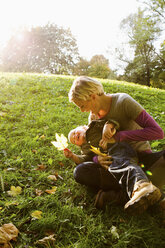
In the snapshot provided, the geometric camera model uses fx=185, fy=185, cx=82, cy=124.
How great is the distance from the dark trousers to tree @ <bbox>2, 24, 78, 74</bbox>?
2173 centimetres

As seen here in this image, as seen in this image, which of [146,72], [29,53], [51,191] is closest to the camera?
[51,191]

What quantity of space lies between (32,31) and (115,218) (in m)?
24.7

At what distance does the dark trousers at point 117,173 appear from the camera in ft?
4.59

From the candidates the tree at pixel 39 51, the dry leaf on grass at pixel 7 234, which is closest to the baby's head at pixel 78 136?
the dry leaf on grass at pixel 7 234

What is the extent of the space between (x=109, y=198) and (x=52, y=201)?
56 centimetres

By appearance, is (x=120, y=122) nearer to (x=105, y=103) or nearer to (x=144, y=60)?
(x=105, y=103)

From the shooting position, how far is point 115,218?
5.46ft

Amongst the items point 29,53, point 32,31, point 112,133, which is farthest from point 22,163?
point 32,31

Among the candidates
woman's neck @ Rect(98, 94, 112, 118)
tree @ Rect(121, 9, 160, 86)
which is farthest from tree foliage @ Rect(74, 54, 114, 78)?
woman's neck @ Rect(98, 94, 112, 118)

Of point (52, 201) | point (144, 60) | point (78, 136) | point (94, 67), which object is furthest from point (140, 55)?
point (52, 201)

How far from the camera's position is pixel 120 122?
1964 millimetres

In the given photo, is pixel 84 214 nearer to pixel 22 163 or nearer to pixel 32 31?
pixel 22 163

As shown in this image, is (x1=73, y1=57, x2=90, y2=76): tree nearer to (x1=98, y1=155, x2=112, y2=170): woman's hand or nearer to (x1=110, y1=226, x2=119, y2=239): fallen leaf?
(x1=98, y1=155, x2=112, y2=170): woman's hand

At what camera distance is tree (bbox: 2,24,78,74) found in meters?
21.8
